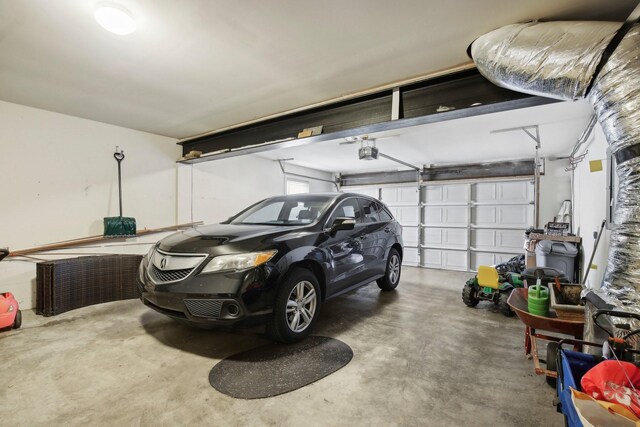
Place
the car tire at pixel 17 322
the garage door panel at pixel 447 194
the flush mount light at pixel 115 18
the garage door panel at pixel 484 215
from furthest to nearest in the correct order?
the garage door panel at pixel 447 194 < the garage door panel at pixel 484 215 < the car tire at pixel 17 322 < the flush mount light at pixel 115 18

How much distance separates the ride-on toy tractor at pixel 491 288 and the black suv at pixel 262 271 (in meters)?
1.54

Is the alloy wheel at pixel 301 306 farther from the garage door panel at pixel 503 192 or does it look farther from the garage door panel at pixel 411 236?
the garage door panel at pixel 503 192

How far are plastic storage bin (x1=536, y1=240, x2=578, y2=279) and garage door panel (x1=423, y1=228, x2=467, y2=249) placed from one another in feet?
8.91

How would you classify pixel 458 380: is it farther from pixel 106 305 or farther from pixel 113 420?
pixel 106 305

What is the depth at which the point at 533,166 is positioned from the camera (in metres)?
6.26

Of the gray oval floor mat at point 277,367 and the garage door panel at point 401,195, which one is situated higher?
the garage door panel at point 401,195

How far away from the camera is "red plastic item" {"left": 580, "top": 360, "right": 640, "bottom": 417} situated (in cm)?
107

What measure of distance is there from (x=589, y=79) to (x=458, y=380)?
2.10 metres

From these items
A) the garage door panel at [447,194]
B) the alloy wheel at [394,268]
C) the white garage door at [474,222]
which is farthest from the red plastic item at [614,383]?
the garage door panel at [447,194]

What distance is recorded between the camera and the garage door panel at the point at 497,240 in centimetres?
642

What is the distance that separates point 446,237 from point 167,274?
6.50 metres

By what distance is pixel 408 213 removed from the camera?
7820 mm

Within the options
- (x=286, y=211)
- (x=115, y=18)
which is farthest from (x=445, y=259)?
(x=115, y=18)

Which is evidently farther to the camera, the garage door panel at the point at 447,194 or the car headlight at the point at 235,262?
the garage door panel at the point at 447,194
